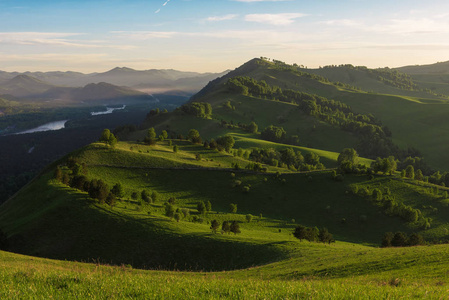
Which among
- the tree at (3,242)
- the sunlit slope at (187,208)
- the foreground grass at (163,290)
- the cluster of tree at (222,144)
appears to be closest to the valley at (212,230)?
the foreground grass at (163,290)

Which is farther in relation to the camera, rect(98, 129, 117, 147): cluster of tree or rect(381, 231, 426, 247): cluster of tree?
rect(98, 129, 117, 147): cluster of tree

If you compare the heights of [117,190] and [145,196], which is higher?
[117,190]

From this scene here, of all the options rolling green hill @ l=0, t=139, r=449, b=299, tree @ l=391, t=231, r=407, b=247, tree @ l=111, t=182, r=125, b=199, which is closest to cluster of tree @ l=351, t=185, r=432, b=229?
rolling green hill @ l=0, t=139, r=449, b=299

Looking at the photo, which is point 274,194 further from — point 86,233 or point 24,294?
point 24,294

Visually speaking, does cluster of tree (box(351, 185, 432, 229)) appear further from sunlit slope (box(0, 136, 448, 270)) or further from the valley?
sunlit slope (box(0, 136, 448, 270))

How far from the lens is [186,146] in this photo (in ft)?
450

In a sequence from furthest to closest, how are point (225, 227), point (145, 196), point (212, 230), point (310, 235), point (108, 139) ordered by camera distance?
point (108, 139)
point (145, 196)
point (212, 230)
point (225, 227)
point (310, 235)

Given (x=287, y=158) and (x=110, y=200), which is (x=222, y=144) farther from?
(x=110, y=200)

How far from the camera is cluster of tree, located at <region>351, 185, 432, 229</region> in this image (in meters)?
83.9

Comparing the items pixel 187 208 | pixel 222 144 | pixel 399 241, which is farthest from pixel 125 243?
pixel 222 144

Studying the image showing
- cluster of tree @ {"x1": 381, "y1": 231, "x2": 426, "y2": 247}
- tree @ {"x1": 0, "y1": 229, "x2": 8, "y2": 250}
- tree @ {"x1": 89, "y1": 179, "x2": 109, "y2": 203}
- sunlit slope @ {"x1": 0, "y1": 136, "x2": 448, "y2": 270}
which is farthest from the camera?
tree @ {"x1": 89, "y1": 179, "x2": 109, "y2": 203}

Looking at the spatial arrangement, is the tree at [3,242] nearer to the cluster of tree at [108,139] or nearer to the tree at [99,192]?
the tree at [99,192]

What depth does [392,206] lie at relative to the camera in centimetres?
8794

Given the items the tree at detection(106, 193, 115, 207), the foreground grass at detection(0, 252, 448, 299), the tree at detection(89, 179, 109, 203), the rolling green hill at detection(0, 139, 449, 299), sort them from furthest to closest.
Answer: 1. the tree at detection(106, 193, 115, 207)
2. the tree at detection(89, 179, 109, 203)
3. the rolling green hill at detection(0, 139, 449, 299)
4. the foreground grass at detection(0, 252, 448, 299)
